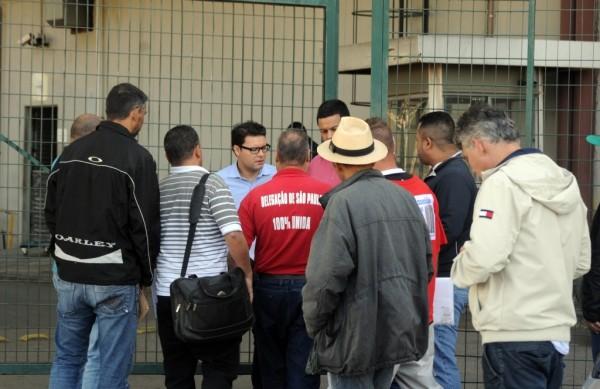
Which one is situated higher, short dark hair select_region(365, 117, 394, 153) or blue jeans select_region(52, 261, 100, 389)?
short dark hair select_region(365, 117, 394, 153)

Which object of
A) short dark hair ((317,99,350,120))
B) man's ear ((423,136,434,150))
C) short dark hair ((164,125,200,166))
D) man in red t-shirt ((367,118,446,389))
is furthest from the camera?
short dark hair ((317,99,350,120))

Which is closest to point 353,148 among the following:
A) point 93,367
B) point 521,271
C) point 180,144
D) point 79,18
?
point 521,271

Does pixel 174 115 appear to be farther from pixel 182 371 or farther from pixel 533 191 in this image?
pixel 533 191

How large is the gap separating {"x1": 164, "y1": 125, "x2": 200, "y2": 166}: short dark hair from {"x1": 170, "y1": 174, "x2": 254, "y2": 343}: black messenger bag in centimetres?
21

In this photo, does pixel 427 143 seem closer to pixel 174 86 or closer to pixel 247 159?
pixel 247 159

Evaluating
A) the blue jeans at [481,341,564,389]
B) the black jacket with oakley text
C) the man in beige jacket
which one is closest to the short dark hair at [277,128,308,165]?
the black jacket with oakley text

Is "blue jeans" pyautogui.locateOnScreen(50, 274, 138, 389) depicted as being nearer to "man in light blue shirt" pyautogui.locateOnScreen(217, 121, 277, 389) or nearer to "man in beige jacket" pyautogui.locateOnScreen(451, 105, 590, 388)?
"man in light blue shirt" pyautogui.locateOnScreen(217, 121, 277, 389)

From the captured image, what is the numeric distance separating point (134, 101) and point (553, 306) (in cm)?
263

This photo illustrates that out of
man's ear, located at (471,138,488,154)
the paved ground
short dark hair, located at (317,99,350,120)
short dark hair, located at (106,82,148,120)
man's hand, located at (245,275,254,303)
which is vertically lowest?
the paved ground

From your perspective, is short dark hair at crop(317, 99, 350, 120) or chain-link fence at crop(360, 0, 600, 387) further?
chain-link fence at crop(360, 0, 600, 387)

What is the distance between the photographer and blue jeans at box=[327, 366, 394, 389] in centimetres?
481

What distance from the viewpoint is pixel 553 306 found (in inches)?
179

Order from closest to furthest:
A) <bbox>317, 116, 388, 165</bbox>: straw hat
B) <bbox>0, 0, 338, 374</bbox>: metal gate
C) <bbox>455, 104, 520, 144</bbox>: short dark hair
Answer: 1. <bbox>455, 104, 520, 144</bbox>: short dark hair
2. <bbox>317, 116, 388, 165</bbox>: straw hat
3. <bbox>0, 0, 338, 374</bbox>: metal gate

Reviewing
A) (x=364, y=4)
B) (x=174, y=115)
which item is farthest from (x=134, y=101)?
(x=364, y=4)
